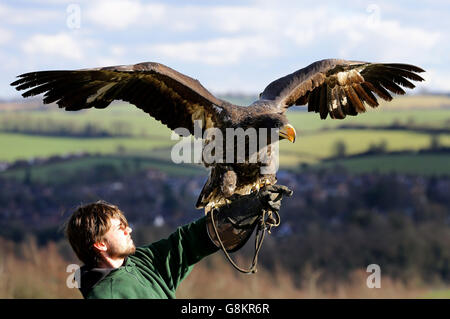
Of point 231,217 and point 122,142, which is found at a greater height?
point 122,142

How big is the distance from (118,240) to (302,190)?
52.8 meters

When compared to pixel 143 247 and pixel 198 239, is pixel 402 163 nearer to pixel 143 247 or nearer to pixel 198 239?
pixel 198 239

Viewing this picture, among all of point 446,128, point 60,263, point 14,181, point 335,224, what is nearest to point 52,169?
point 14,181

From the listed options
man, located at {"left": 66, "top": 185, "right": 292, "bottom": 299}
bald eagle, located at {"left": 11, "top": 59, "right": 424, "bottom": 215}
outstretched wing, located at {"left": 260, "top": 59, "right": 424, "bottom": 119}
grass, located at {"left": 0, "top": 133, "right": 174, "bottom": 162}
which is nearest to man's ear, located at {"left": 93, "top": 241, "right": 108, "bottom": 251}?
man, located at {"left": 66, "top": 185, "right": 292, "bottom": 299}


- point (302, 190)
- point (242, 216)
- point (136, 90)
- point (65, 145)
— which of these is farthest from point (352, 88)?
point (302, 190)

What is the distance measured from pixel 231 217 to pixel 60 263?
30775 millimetres

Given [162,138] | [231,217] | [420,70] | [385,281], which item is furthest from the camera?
[162,138]

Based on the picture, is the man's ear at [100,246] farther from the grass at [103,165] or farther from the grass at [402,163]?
the grass at [402,163]

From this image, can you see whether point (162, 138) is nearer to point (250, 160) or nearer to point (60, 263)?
point (60, 263)

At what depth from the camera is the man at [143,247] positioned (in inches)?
154

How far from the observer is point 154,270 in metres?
4.40

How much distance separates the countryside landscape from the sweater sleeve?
1381 inches

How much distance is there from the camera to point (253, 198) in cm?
489

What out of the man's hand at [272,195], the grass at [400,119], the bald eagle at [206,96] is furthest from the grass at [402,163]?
the man's hand at [272,195]
